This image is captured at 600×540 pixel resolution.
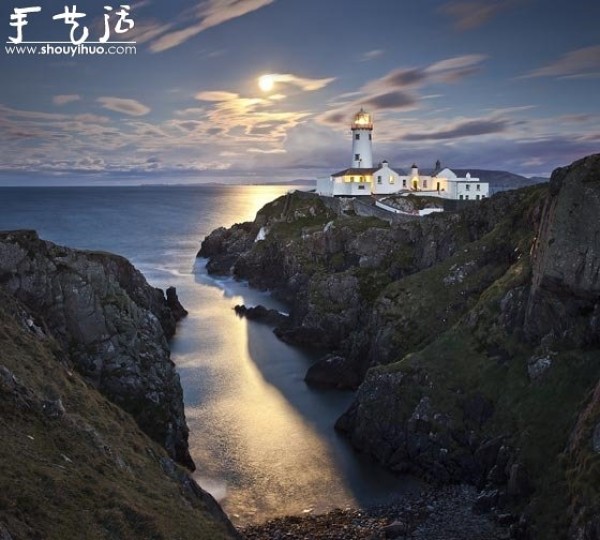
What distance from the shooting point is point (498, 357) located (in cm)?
4600

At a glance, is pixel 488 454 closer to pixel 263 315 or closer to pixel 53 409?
pixel 53 409

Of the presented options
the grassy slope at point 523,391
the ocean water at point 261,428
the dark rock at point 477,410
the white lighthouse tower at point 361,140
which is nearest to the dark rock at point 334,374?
the ocean water at point 261,428

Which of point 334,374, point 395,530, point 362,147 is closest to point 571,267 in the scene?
point 395,530

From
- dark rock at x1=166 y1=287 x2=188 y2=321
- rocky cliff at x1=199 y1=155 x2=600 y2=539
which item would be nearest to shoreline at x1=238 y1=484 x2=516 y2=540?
rocky cliff at x1=199 y1=155 x2=600 y2=539

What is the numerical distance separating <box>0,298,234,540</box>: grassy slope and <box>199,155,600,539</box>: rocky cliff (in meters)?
18.5

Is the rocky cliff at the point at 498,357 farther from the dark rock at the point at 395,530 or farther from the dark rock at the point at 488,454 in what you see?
the dark rock at the point at 395,530

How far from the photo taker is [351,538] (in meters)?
33.8

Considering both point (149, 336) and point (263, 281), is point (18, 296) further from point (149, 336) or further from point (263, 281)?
point (263, 281)

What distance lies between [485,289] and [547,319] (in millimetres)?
14185

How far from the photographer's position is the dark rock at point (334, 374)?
192ft

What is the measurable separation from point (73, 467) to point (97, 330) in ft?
62.6

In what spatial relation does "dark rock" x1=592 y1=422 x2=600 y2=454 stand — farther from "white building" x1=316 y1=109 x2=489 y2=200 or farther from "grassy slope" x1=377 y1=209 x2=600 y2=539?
"white building" x1=316 y1=109 x2=489 y2=200

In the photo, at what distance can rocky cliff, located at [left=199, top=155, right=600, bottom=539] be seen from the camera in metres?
35.3

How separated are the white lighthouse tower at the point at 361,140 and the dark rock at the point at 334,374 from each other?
79963 millimetres
